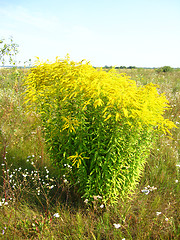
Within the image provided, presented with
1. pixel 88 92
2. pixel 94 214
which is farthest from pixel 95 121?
pixel 94 214

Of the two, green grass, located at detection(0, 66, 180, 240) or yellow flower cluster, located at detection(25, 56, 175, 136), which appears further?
green grass, located at detection(0, 66, 180, 240)

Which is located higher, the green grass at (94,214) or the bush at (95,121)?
the bush at (95,121)

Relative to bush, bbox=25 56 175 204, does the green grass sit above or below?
below

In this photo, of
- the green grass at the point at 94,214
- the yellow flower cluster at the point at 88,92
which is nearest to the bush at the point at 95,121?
the yellow flower cluster at the point at 88,92

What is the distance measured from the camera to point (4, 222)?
8.64 feet

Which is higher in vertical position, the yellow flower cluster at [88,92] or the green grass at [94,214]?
the yellow flower cluster at [88,92]

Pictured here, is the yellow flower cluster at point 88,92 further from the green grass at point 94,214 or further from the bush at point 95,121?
the green grass at point 94,214

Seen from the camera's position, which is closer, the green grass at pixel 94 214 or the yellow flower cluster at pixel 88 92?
the yellow flower cluster at pixel 88 92

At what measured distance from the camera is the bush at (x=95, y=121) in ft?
7.91

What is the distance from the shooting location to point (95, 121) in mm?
2498

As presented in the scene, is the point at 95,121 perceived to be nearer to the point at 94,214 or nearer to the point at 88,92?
the point at 88,92

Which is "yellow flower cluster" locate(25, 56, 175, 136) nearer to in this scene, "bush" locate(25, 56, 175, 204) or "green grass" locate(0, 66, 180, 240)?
"bush" locate(25, 56, 175, 204)

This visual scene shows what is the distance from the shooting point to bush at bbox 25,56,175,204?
2410 mm

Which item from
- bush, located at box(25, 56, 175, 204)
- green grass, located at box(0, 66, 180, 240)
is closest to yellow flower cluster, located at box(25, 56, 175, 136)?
bush, located at box(25, 56, 175, 204)
